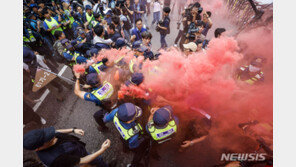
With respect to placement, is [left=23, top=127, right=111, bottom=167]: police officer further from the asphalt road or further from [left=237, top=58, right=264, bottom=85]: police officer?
[left=237, top=58, right=264, bottom=85]: police officer

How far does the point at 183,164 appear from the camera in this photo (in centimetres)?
331

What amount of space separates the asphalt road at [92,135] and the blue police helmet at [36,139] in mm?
1657

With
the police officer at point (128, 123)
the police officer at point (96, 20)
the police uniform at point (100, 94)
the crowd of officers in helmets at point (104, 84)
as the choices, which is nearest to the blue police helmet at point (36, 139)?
the crowd of officers in helmets at point (104, 84)

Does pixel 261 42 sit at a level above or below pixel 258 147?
above

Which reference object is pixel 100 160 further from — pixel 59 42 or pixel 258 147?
pixel 59 42

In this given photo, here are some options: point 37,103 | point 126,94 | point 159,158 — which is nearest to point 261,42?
point 126,94

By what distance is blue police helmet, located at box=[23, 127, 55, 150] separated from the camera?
6.52ft

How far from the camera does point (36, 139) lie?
2.03 meters

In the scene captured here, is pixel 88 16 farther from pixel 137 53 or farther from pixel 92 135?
pixel 92 135

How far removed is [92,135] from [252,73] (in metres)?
4.67

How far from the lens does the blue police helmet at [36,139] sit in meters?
1.99

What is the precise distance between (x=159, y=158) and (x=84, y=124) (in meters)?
2.47

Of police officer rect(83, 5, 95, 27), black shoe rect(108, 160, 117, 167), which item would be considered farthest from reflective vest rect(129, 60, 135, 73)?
police officer rect(83, 5, 95, 27)

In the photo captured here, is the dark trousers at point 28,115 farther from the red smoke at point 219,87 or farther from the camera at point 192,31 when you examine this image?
the camera at point 192,31
